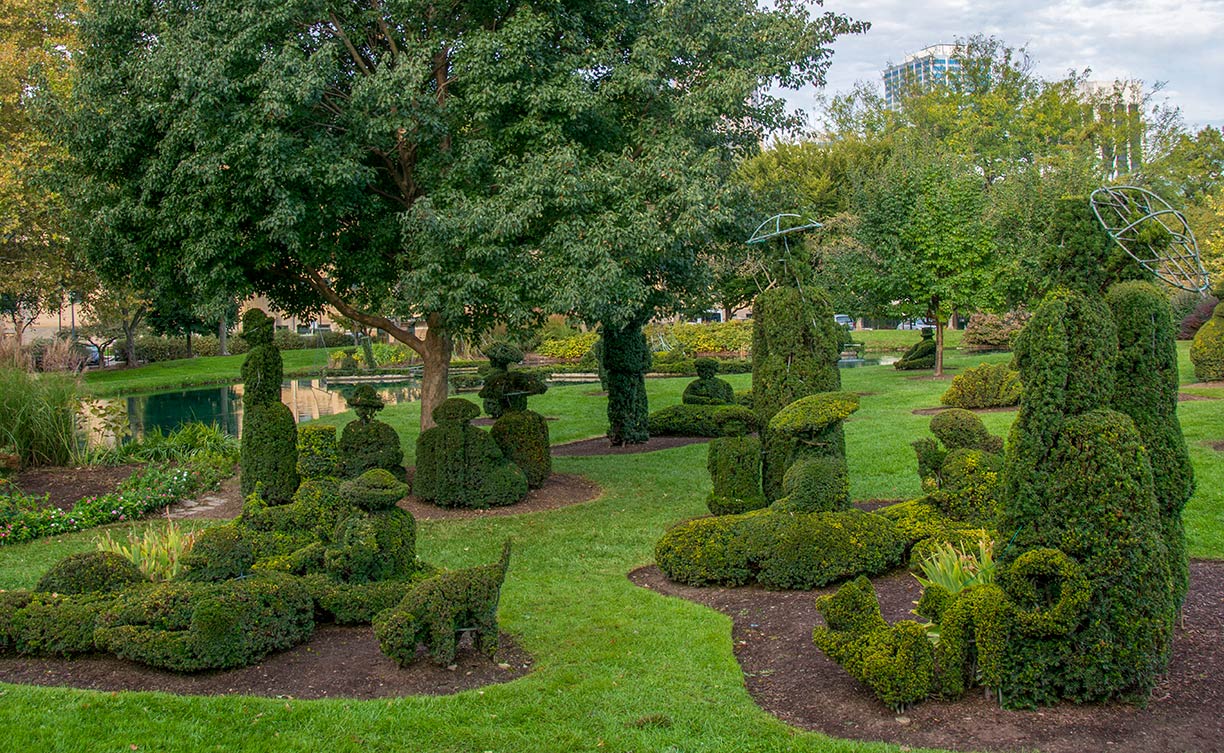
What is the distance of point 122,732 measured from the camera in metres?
4.96

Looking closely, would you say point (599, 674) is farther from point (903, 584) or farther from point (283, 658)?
point (903, 584)

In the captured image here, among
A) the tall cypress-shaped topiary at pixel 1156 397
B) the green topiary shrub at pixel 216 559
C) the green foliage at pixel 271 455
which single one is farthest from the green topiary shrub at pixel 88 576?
the tall cypress-shaped topiary at pixel 1156 397

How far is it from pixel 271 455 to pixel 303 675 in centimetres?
450

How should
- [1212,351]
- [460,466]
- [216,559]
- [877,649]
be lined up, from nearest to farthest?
[877,649] → [216,559] → [460,466] → [1212,351]

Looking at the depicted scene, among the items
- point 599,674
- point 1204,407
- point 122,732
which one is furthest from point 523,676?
point 1204,407

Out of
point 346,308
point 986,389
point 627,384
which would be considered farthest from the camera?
point 986,389

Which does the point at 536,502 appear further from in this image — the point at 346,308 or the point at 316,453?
the point at 346,308

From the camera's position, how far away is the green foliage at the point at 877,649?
5242 mm

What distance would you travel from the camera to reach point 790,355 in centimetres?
930

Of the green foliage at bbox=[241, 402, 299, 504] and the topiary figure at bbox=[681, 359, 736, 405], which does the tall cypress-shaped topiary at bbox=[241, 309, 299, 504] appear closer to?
the green foliage at bbox=[241, 402, 299, 504]

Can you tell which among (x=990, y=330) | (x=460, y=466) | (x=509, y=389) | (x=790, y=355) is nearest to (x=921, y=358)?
(x=990, y=330)

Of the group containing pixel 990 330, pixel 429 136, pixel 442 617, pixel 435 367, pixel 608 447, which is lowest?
pixel 608 447

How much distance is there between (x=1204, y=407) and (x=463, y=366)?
2670 centimetres

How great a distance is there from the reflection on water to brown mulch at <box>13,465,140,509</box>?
8260 mm
